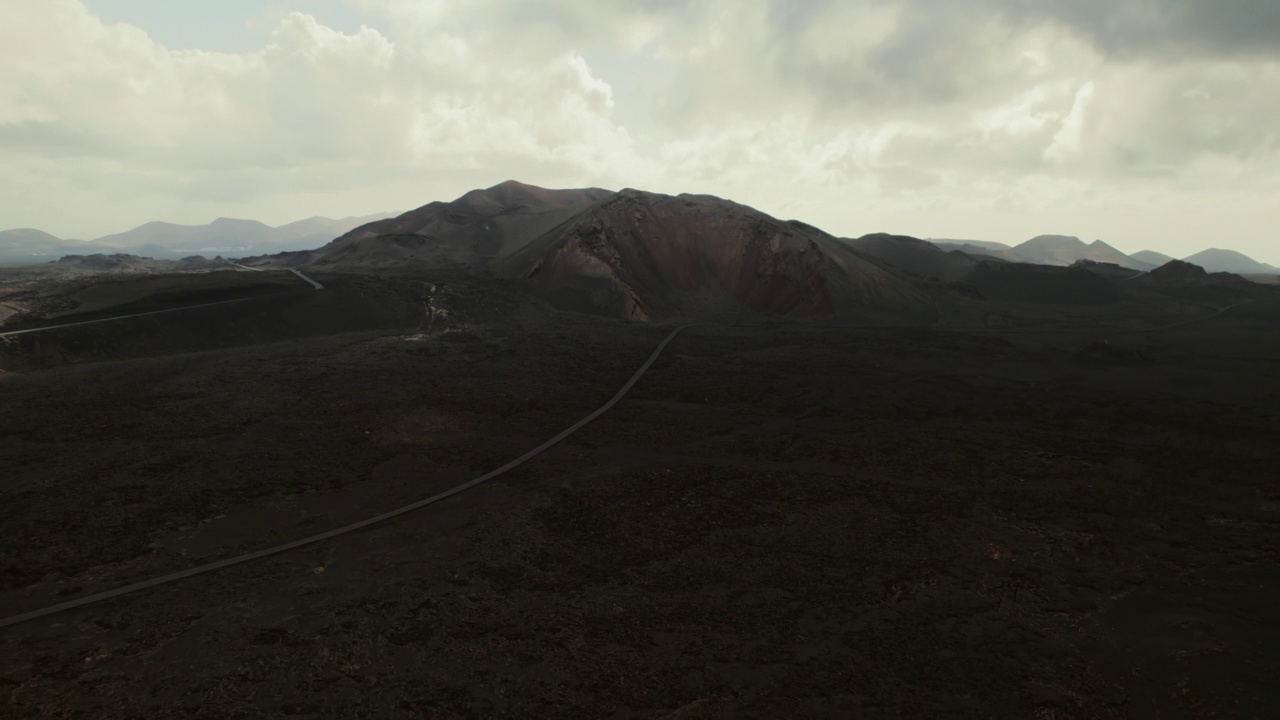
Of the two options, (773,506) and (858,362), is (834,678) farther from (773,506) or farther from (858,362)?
(858,362)

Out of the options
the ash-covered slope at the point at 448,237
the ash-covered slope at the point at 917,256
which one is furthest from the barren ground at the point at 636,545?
the ash-covered slope at the point at 917,256

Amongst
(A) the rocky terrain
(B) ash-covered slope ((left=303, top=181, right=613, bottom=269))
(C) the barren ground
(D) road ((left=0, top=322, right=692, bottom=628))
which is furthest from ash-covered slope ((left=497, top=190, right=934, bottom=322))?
(D) road ((left=0, top=322, right=692, bottom=628))

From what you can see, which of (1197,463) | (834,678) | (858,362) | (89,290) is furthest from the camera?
(89,290)

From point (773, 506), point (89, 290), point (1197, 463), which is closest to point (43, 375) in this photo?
point (89, 290)

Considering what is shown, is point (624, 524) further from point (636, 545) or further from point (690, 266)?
point (690, 266)

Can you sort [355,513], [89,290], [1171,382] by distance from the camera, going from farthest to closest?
[89,290], [1171,382], [355,513]

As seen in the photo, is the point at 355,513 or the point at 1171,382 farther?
the point at 1171,382

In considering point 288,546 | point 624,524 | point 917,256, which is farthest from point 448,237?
point 624,524

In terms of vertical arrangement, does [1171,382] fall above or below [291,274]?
below
